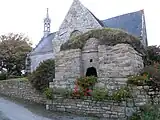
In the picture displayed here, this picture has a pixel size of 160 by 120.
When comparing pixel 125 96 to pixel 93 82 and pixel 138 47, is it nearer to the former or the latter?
pixel 93 82

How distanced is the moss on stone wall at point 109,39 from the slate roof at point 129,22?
10558 mm

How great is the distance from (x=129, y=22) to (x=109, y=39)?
46.0 ft

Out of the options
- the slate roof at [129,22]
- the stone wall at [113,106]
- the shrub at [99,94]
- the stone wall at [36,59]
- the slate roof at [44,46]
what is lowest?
the stone wall at [113,106]

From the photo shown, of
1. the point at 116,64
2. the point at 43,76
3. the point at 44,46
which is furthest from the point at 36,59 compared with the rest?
the point at 116,64

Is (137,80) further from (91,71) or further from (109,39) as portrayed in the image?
(91,71)

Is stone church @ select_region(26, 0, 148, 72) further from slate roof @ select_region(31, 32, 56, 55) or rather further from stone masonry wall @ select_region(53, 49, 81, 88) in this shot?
stone masonry wall @ select_region(53, 49, 81, 88)

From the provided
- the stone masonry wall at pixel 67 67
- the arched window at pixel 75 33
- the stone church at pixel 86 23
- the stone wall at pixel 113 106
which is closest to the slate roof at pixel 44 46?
the stone church at pixel 86 23

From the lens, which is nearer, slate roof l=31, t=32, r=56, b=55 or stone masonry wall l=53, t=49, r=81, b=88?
stone masonry wall l=53, t=49, r=81, b=88

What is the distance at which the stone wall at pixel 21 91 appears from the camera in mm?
16141

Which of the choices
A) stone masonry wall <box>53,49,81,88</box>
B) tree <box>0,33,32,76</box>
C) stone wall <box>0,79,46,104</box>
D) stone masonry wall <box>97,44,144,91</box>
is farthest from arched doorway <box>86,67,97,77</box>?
tree <box>0,33,32,76</box>

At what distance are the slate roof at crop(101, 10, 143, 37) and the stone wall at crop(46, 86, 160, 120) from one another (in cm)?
1340

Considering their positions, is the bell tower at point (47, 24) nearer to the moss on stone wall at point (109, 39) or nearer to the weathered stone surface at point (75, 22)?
the weathered stone surface at point (75, 22)

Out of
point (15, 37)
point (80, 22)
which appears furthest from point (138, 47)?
point (15, 37)

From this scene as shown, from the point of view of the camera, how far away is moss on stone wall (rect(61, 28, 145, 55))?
1217 cm
